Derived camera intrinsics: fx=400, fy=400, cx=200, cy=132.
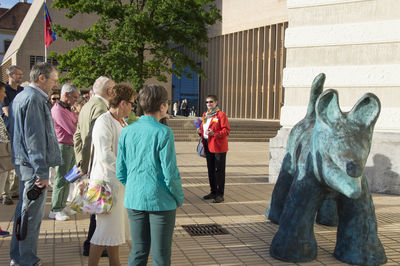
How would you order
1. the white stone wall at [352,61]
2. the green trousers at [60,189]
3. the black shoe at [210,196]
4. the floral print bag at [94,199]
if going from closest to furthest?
the floral print bag at [94,199]
the green trousers at [60,189]
the black shoe at [210,196]
the white stone wall at [352,61]

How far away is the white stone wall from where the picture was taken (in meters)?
7.42

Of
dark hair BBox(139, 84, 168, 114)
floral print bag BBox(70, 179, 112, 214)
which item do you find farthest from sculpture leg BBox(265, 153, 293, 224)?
dark hair BBox(139, 84, 168, 114)

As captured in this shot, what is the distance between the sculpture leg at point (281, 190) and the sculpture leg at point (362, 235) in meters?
1.17

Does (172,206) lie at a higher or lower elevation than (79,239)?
higher

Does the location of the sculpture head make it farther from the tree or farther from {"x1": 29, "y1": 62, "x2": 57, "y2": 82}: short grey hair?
the tree

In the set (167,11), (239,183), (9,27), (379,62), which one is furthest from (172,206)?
(9,27)

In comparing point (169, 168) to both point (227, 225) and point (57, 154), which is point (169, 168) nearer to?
point (57, 154)

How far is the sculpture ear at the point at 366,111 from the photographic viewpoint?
3.59m

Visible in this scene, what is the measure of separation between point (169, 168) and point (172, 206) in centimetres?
28

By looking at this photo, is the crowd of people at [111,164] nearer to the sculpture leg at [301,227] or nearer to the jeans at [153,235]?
the jeans at [153,235]

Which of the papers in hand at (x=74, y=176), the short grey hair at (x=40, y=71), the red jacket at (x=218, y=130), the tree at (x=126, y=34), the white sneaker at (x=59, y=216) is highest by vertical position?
the tree at (x=126, y=34)

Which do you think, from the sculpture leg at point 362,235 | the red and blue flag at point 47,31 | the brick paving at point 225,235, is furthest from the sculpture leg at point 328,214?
the red and blue flag at point 47,31

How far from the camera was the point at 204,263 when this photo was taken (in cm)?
396

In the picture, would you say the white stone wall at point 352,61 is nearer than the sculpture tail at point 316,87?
No
